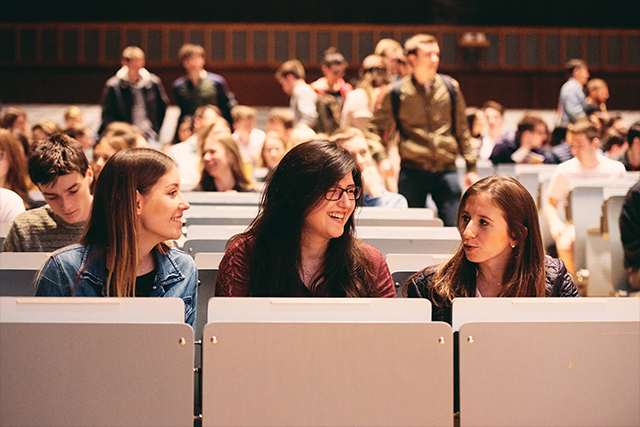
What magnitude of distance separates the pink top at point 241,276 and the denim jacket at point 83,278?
0.12 metres

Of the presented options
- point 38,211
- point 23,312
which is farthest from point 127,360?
point 38,211

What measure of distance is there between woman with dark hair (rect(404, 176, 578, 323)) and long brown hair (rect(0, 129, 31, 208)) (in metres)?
2.36

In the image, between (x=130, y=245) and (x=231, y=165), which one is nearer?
(x=130, y=245)

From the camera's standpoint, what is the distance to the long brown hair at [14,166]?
3711 millimetres

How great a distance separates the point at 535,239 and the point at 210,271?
109 centimetres

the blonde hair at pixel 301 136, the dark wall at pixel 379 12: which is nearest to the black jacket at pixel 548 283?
the blonde hair at pixel 301 136

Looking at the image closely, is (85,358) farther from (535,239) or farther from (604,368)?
(535,239)

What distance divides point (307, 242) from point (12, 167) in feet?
7.11

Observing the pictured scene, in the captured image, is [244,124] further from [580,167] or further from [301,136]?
[580,167]

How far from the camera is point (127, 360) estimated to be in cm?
152

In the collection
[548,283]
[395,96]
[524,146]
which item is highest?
[524,146]

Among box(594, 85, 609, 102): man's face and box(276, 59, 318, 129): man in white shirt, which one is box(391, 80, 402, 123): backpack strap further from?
box(594, 85, 609, 102): man's face

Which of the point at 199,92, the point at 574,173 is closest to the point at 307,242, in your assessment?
the point at 574,173

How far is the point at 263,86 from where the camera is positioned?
41.6 feet
